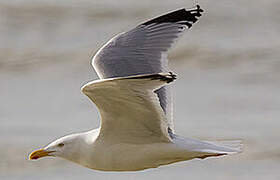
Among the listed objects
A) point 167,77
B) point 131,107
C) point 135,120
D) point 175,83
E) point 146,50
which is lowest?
point 175,83

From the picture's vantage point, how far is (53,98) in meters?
10.6

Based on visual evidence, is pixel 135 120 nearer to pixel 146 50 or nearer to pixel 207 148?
pixel 207 148

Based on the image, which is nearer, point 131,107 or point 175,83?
point 131,107

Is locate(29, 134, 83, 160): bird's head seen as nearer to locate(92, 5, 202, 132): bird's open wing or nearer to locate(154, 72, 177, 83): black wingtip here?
locate(92, 5, 202, 132): bird's open wing

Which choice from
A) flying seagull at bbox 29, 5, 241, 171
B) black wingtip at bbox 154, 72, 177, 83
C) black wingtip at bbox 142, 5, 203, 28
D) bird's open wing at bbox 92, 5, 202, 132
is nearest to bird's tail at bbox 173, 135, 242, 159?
flying seagull at bbox 29, 5, 241, 171

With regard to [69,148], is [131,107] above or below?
above

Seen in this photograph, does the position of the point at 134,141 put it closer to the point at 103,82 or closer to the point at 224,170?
the point at 103,82

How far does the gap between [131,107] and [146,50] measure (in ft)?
3.13

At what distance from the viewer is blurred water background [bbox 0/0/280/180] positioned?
9.45m

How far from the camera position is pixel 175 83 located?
35.2ft

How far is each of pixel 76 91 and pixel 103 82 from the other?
5.76m

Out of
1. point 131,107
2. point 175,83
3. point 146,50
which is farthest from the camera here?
point 175,83

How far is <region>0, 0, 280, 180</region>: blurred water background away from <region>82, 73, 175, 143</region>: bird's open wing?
3.40 meters

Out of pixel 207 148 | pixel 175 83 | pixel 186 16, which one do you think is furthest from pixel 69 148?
pixel 175 83
